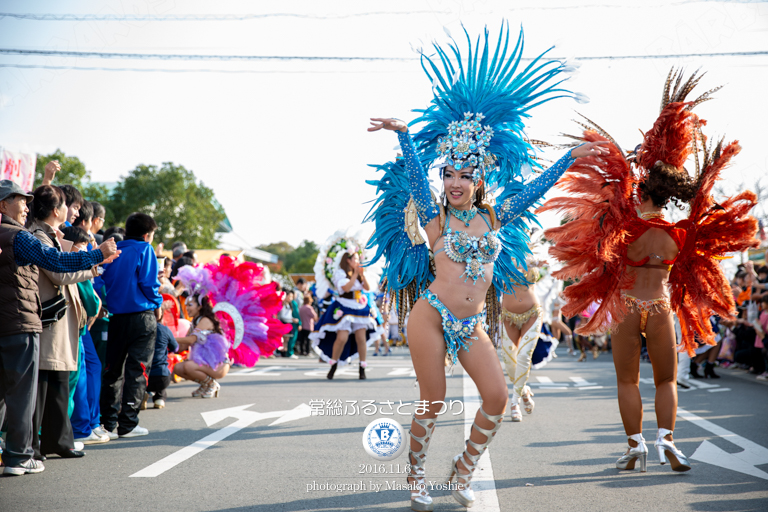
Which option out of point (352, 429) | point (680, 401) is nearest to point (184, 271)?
point (352, 429)

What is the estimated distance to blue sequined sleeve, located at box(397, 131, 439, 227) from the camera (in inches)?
157

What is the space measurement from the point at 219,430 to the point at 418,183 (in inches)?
144

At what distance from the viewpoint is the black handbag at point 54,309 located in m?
4.89

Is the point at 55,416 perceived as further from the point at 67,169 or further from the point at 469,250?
the point at 67,169

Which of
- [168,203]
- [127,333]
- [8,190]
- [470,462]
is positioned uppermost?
[168,203]

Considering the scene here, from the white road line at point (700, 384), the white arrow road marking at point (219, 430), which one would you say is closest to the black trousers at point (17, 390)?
the white arrow road marking at point (219, 430)

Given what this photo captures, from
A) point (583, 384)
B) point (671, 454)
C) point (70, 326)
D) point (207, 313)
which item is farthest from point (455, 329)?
point (583, 384)

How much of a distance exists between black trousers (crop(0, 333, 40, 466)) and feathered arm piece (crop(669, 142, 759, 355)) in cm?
471

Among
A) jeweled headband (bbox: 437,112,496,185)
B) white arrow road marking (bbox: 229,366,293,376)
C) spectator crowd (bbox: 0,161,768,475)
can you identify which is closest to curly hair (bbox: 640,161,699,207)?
jeweled headband (bbox: 437,112,496,185)

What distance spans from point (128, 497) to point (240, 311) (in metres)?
5.00

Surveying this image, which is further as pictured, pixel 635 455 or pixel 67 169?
pixel 67 169

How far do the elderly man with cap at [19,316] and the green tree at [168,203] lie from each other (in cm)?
3604

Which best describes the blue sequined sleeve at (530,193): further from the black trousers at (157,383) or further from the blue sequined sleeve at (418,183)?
the black trousers at (157,383)

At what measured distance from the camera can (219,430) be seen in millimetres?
6426
